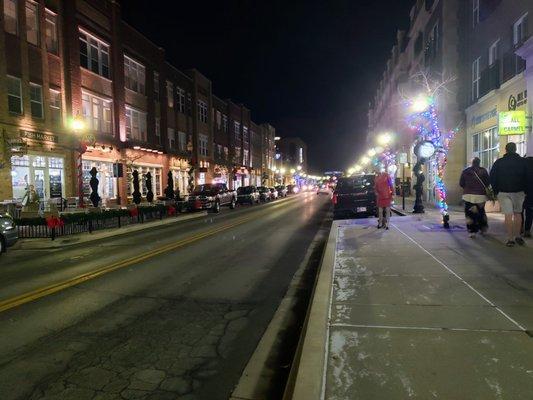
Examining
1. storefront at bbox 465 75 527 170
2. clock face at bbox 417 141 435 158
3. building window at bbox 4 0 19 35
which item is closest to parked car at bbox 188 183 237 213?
building window at bbox 4 0 19 35

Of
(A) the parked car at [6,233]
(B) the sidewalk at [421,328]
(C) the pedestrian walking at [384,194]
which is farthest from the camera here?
(C) the pedestrian walking at [384,194]

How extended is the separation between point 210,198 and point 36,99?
10788 mm

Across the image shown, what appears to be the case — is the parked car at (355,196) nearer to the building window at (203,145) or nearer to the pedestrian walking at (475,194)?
the pedestrian walking at (475,194)

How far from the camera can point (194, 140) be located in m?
45.7

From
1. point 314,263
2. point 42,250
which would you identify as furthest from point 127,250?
point 314,263

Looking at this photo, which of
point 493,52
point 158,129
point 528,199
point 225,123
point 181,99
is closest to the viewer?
point 528,199

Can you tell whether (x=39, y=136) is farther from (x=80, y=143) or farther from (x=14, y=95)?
(x=14, y=95)

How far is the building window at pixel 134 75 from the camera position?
33.2m

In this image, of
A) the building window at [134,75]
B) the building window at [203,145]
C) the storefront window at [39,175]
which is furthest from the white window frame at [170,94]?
the storefront window at [39,175]

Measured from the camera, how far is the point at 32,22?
76.3 feet

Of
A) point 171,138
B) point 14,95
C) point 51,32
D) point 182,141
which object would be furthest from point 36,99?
point 182,141

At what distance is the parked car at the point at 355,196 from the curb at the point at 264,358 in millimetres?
10405

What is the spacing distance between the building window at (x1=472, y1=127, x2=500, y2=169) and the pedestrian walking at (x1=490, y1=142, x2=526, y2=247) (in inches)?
399

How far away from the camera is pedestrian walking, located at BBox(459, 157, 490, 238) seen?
35.4 ft
